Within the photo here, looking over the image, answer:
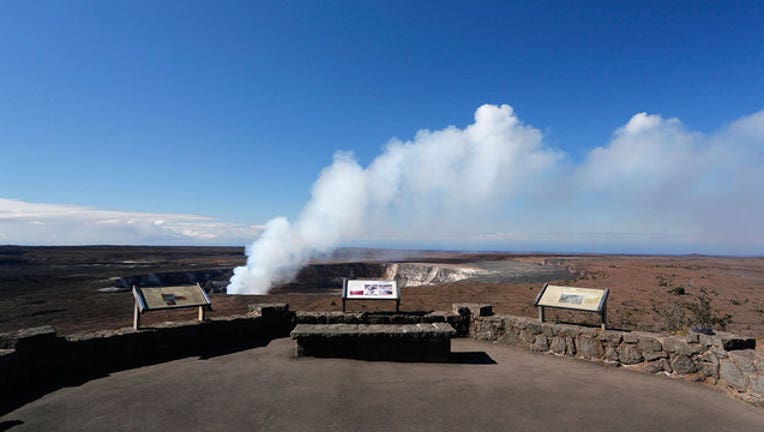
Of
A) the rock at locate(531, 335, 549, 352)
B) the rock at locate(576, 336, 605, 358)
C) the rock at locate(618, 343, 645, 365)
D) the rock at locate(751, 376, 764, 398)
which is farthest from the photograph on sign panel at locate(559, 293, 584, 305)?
the rock at locate(751, 376, 764, 398)

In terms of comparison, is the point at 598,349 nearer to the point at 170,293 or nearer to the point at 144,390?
the point at 144,390

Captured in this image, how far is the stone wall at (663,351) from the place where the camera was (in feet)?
19.7

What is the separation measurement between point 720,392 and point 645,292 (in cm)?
2131

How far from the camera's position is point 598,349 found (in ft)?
25.3

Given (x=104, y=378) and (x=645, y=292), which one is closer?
(x=104, y=378)

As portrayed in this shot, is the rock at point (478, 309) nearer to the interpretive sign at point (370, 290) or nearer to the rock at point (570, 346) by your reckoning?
the interpretive sign at point (370, 290)

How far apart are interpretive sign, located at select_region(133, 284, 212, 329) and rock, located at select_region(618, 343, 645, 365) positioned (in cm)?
881

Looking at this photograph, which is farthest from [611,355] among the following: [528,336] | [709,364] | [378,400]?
[378,400]

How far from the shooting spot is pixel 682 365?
6816 mm

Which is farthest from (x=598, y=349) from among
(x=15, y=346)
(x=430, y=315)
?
(x=15, y=346)

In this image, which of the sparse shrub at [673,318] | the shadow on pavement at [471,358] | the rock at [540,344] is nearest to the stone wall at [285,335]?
the rock at [540,344]

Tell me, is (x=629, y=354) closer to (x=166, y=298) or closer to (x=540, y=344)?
(x=540, y=344)

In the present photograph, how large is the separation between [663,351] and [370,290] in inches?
254

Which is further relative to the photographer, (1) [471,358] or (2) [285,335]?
(2) [285,335]
